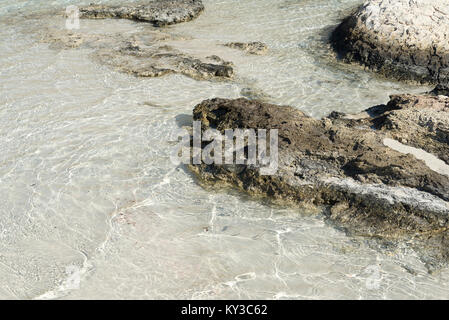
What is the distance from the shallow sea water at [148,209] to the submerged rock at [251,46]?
49cm

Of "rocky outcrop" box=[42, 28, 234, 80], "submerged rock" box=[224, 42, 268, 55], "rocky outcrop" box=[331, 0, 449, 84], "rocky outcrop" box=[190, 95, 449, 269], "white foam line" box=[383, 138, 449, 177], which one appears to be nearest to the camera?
"rocky outcrop" box=[190, 95, 449, 269]

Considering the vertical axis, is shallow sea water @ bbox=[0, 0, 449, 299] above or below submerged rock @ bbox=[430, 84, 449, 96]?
below

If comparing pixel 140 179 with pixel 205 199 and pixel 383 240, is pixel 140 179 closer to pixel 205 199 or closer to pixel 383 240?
pixel 205 199

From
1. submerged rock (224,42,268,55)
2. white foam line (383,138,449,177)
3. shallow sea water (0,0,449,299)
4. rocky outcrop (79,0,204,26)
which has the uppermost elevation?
rocky outcrop (79,0,204,26)

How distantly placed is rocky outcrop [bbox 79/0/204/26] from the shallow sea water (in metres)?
2.87

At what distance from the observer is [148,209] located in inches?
198

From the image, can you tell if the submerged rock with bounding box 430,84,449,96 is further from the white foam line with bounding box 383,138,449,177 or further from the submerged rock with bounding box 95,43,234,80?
the submerged rock with bounding box 95,43,234,80

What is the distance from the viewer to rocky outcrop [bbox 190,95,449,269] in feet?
14.8

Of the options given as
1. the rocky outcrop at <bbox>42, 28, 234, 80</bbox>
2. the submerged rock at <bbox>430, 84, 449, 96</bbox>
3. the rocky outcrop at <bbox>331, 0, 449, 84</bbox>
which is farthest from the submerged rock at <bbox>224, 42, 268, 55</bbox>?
the submerged rock at <bbox>430, 84, 449, 96</bbox>

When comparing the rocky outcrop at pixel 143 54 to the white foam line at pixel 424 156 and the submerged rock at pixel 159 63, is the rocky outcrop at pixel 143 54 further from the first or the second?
the white foam line at pixel 424 156

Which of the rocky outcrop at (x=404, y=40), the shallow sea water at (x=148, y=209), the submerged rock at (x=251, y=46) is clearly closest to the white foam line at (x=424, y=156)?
the shallow sea water at (x=148, y=209)

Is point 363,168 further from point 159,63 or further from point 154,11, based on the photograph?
point 154,11

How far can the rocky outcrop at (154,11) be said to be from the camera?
11172mm
